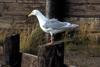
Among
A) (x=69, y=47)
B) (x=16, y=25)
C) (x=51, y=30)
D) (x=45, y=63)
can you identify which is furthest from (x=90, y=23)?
(x=45, y=63)

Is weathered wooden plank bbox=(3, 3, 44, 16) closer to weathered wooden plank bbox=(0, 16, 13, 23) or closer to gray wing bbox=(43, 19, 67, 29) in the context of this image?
weathered wooden plank bbox=(0, 16, 13, 23)

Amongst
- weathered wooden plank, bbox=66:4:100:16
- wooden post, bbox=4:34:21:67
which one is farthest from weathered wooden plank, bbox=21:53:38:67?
weathered wooden plank, bbox=66:4:100:16

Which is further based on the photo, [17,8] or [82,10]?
[17,8]

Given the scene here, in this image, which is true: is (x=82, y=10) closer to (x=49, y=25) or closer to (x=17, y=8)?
(x=17, y=8)

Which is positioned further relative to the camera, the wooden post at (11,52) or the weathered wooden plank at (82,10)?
the weathered wooden plank at (82,10)

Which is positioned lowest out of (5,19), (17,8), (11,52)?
(5,19)

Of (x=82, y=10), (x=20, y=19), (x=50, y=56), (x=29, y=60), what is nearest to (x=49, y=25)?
(x=29, y=60)

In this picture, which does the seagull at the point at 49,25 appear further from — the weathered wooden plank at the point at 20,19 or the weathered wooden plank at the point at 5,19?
the weathered wooden plank at the point at 5,19

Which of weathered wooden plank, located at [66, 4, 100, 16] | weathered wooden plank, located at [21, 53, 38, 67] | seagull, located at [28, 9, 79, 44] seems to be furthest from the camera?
weathered wooden plank, located at [66, 4, 100, 16]

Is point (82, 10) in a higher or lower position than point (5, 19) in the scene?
higher

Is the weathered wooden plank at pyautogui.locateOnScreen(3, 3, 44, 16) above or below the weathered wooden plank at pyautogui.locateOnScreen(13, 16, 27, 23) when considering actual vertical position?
above

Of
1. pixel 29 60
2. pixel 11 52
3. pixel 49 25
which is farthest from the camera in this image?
pixel 49 25

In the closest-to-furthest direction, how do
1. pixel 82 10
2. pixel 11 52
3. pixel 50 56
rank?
pixel 50 56 < pixel 11 52 < pixel 82 10

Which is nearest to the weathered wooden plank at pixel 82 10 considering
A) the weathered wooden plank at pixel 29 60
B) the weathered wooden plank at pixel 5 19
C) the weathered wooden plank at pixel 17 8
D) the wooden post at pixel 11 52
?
the weathered wooden plank at pixel 17 8
